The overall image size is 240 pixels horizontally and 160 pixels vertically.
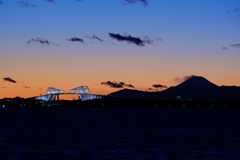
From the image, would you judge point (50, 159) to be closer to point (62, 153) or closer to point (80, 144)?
point (62, 153)

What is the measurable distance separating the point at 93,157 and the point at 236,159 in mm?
9928

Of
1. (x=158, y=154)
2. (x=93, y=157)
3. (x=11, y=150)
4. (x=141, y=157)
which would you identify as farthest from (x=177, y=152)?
(x=11, y=150)

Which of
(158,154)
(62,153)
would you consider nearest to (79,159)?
(62,153)

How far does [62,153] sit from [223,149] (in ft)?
43.3

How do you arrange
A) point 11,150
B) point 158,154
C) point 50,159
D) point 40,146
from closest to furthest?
point 50,159
point 158,154
point 11,150
point 40,146

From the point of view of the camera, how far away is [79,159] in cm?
3259

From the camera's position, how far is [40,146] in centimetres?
4109

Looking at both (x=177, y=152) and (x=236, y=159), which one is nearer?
(x=236, y=159)

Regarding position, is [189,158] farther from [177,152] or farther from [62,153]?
[62,153]

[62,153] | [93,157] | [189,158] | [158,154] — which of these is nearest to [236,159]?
[189,158]

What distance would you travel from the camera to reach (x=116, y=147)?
1580 inches

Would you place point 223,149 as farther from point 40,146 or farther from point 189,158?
point 40,146

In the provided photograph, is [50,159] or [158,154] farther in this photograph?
[158,154]

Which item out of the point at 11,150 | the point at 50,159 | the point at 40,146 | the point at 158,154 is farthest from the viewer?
the point at 40,146
